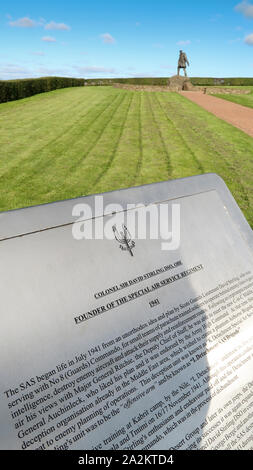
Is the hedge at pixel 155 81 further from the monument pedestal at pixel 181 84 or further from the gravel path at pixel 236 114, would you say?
the gravel path at pixel 236 114

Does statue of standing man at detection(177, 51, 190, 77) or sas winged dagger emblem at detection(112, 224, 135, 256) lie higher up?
statue of standing man at detection(177, 51, 190, 77)

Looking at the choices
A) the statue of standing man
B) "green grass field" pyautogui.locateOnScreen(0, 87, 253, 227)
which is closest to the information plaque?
"green grass field" pyautogui.locateOnScreen(0, 87, 253, 227)

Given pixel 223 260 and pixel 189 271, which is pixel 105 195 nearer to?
pixel 189 271

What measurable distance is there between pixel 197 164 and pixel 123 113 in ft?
26.9

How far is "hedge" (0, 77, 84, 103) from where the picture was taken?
1855cm

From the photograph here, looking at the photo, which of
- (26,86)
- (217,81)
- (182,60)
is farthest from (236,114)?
(217,81)

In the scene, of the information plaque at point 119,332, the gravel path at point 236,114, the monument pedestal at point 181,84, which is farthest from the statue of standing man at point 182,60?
the information plaque at point 119,332

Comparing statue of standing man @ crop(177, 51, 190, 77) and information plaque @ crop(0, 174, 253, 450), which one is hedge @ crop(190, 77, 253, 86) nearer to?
statue of standing man @ crop(177, 51, 190, 77)

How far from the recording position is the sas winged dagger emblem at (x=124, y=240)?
5.47 ft

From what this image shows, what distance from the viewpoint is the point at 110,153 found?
310 inches

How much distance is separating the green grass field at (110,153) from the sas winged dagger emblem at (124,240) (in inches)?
131

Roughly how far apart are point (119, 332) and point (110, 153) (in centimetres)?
695

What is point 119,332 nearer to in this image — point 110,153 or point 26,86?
point 110,153

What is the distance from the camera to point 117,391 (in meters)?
1.28
